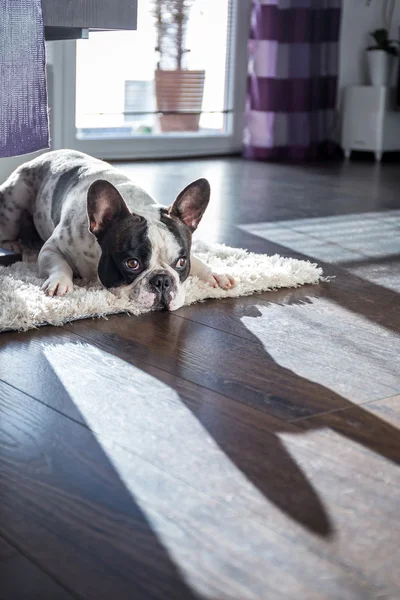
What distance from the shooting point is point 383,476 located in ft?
3.84

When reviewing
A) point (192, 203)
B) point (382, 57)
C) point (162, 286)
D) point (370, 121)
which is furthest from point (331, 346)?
point (382, 57)

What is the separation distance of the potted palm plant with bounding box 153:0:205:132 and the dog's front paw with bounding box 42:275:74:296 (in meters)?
3.97

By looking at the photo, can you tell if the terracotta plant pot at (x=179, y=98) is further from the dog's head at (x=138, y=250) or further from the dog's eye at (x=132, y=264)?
the dog's eye at (x=132, y=264)

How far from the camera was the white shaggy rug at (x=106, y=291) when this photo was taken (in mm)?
1827

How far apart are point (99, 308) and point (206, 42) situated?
438 cm

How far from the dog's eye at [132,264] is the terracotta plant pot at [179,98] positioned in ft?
13.3

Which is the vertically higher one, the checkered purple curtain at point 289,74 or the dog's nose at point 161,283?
the checkered purple curtain at point 289,74

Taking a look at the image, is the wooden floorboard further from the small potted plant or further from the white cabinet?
the small potted plant

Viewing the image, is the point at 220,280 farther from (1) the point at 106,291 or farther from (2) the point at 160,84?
(2) the point at 160,84

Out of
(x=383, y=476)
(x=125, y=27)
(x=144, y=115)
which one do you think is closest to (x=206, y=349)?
(x=383, y=476)

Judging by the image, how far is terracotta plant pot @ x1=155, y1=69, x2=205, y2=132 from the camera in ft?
19.1

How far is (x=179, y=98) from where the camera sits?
232 inches

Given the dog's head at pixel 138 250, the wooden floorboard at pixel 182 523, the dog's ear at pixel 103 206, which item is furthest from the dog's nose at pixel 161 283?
the wooden floorboard at pixel 182 523

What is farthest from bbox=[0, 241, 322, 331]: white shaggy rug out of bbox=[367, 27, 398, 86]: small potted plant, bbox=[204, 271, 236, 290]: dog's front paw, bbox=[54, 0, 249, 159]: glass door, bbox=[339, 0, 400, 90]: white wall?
bbox=[339, 0, 400, 90]: white wall
